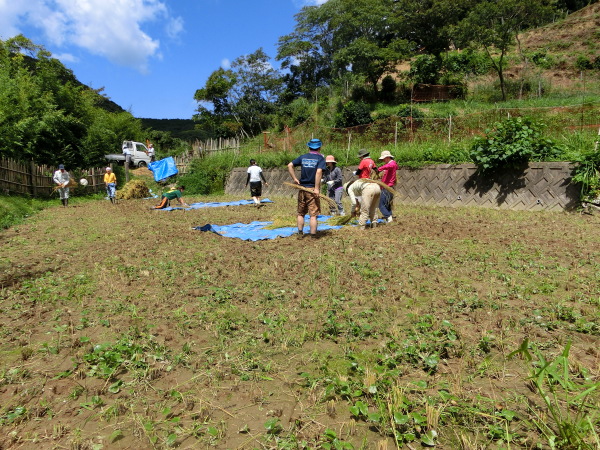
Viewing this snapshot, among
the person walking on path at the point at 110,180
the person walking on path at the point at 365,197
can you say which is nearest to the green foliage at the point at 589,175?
the person walking on path at the point at 365,197

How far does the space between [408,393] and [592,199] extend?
29.9 ft

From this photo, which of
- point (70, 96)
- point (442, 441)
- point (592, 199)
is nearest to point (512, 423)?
point (442, 441)

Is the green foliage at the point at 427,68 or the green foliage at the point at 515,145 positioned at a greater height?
the green foliage at the point at 427,68

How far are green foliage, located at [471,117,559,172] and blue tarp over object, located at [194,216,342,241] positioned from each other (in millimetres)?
5186

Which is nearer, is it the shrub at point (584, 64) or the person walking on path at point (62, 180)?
the person walking on path at point (62, 180)

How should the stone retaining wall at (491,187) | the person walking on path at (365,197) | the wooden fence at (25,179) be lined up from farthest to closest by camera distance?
1. the wooden fence at (25,179)
2. the stone retaining wall at (491,187)
3. the person walking on path at (365,197)

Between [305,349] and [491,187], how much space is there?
9.90 m

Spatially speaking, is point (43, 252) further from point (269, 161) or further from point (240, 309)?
point (269, 161)

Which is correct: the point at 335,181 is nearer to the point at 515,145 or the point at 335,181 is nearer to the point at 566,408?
the point at 515,145

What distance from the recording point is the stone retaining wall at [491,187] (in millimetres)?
9406

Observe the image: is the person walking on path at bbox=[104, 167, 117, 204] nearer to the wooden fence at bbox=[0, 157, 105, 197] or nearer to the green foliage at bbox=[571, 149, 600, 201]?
the wooden fence at bbox=[0, 157, 105, 197]

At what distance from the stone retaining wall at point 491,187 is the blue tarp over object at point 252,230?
200 inches

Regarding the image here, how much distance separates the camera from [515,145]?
985 centimetres

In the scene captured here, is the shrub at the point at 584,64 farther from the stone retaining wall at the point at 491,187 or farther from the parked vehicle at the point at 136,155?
the parked vehicle at the point at 136,155
